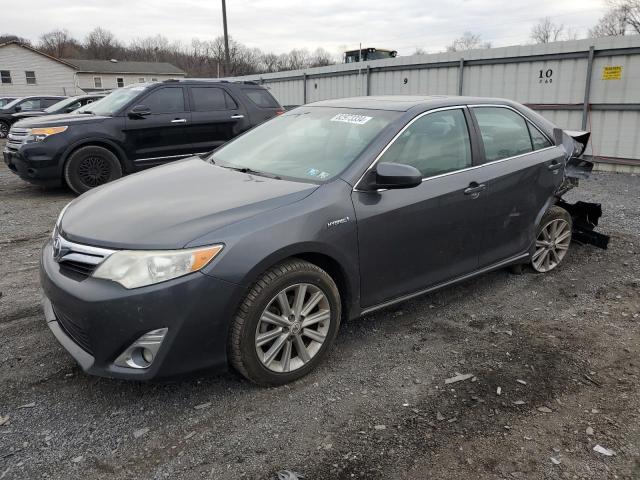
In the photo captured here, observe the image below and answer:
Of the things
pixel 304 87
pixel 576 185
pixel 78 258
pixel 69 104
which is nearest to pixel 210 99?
pixel 576 185

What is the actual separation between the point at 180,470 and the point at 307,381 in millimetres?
941

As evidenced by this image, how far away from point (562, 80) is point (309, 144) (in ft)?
30.9

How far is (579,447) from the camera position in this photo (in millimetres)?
2559

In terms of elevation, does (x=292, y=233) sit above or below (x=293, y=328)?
above

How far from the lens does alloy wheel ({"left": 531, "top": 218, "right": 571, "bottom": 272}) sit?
191 inches

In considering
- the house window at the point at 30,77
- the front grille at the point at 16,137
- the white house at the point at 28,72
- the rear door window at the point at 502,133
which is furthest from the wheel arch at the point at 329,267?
the house window at the point at 30,77

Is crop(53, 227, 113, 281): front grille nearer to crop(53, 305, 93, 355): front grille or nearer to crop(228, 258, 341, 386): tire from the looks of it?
crop(53, 305, 93, 355): front grille

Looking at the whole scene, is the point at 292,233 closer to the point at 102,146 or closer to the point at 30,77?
the point at 102,146

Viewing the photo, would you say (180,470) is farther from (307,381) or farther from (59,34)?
(59,34)

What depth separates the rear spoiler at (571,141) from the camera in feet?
15.9

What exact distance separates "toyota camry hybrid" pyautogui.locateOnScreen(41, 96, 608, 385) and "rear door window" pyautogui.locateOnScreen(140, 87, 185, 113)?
192 inches

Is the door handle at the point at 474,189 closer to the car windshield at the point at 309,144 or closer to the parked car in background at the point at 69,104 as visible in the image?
the car windshield at the point at 309,144

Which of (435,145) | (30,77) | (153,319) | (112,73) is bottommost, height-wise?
(153,319)

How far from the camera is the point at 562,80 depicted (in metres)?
11.1
